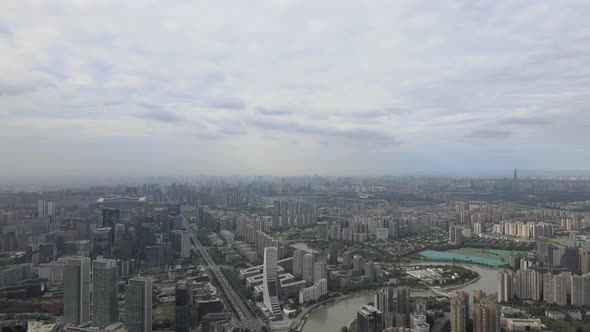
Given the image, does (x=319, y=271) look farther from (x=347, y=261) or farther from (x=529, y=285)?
(x=529, y=285)

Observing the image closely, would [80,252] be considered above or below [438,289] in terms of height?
above

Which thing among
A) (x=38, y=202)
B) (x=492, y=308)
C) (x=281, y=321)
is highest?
(x=38, y=202)

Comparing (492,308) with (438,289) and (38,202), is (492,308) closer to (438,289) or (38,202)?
(438,289)

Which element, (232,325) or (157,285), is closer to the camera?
(232,325)

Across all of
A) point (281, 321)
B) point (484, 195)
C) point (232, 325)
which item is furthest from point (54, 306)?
point (484, 195)

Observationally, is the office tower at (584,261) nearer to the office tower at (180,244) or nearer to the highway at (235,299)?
the highway at (235,299)

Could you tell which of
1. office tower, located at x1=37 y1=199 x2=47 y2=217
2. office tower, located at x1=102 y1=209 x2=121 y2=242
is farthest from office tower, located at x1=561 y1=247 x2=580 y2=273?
office tower, located at x1=37 y1=199 x2=47 y2=217

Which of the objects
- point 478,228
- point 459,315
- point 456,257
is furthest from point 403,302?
point 478,228
